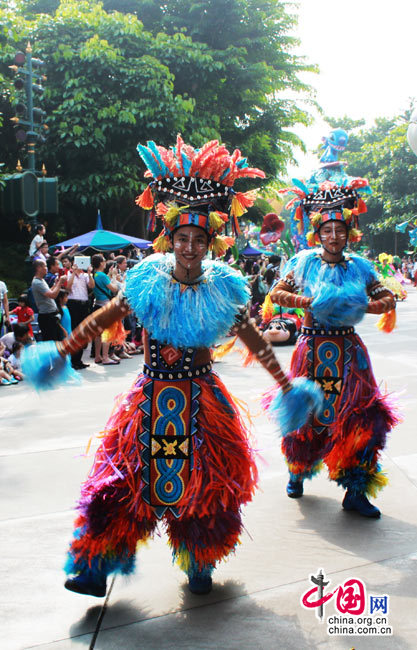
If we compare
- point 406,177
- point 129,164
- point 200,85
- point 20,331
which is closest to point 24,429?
point 20,331

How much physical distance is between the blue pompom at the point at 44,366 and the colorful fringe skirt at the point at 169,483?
1.13ft

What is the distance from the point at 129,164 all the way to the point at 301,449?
15843mm

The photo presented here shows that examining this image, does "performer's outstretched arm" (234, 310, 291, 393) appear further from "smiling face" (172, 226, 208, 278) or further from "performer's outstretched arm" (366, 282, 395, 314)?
"performer's outstretched arm" (366, 282, 395, 314)

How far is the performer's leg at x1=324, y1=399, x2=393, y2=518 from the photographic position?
3.79 metres

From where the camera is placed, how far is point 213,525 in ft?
9.14

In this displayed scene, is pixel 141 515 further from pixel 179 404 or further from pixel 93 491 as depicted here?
pixel 179 404

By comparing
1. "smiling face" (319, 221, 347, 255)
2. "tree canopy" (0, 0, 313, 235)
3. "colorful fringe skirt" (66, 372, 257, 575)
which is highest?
"tree canopy" (0, 0, 313, 235)

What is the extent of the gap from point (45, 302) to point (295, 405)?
20.7 ft

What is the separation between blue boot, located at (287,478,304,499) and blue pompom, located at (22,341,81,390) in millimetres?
1882

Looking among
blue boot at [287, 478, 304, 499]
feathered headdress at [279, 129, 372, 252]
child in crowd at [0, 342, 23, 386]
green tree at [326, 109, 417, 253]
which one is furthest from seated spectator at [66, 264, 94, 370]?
green tree at [326, 109, 417, 253]

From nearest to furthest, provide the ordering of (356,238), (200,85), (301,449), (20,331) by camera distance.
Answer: (301,449)
(356,238)
(20,331)
(200,85)

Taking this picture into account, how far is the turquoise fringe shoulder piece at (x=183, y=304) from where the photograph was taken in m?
2.79

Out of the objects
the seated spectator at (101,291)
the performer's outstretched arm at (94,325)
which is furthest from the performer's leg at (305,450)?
the seated spectator at (101,291)

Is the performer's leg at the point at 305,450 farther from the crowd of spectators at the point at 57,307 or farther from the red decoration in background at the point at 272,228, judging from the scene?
the red decoration in background at the point at 272,228
